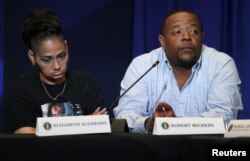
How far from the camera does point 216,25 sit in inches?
141

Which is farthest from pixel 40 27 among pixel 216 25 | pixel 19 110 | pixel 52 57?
pixel 216 25

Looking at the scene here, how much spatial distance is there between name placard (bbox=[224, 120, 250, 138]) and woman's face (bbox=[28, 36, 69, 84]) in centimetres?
94

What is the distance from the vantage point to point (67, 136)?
145 cm

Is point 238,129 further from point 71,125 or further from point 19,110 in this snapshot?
point 19,110

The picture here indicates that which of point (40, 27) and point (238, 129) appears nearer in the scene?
point (238, 129)

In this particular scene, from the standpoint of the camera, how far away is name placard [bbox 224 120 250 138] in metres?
1.45

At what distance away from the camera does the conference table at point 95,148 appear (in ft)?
4.65

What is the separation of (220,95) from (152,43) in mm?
1231

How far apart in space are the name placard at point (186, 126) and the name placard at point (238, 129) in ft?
0.31

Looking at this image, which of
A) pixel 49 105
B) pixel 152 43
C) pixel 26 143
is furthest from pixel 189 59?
pixel 26 143

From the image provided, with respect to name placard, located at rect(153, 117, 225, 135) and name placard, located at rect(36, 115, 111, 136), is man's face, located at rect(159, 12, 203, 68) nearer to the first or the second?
name placard, located at rect(153, 117, 225, 135)

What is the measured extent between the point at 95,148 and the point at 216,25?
2352 mm

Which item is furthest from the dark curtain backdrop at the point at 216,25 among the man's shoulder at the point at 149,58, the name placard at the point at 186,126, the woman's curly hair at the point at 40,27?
the name placard at the point at 186,126

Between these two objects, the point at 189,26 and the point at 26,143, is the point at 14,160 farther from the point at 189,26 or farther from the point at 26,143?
the point at 189,26
